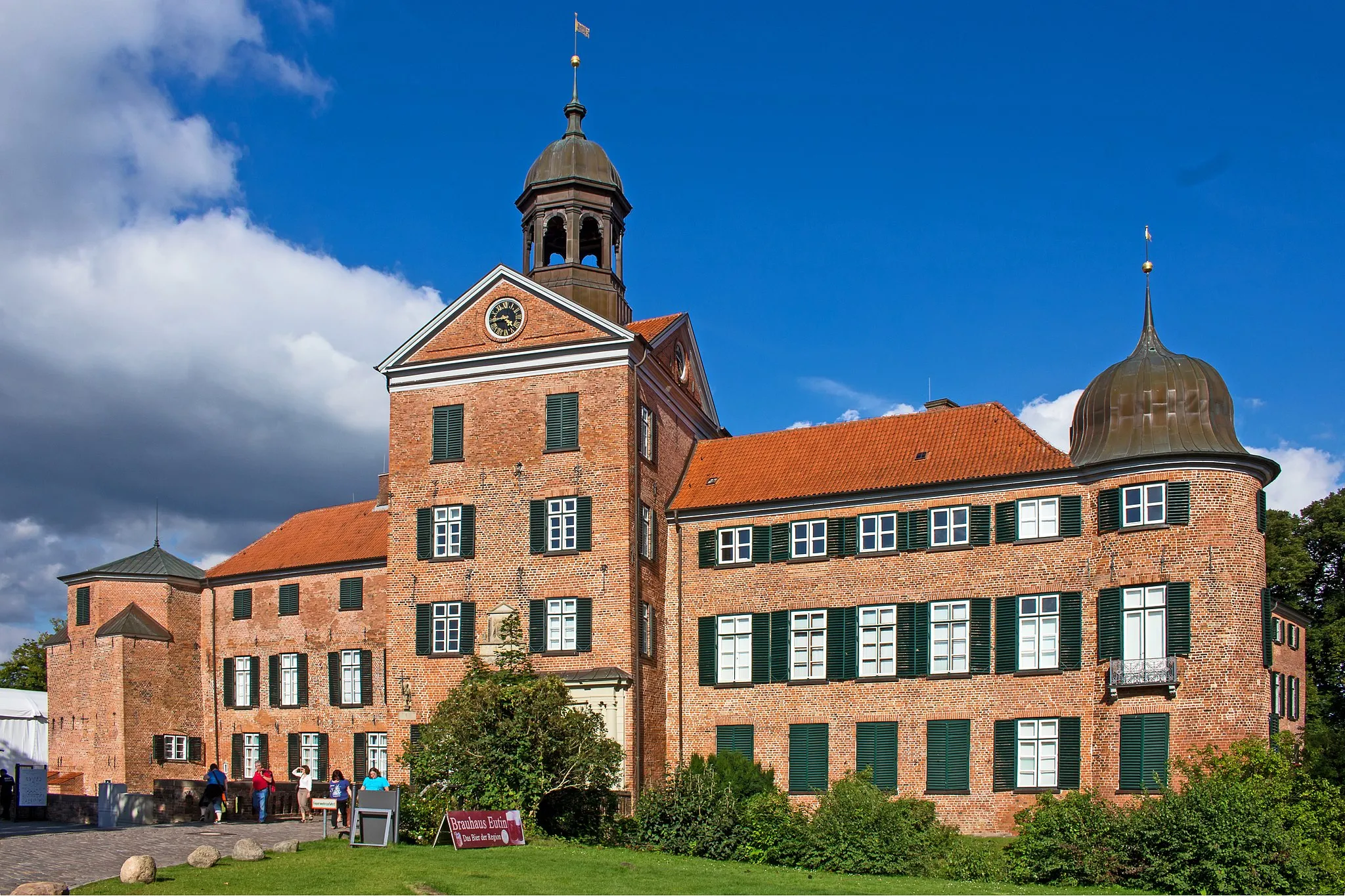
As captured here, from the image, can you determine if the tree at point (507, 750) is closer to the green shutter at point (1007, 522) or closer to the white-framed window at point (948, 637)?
the white-framed window at point (948, 637)

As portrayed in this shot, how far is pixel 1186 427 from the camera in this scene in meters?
34.1

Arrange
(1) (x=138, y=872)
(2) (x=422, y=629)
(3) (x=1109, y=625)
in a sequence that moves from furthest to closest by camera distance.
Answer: (2) (x=422, y=629) → (3) (x=1109, y=625) → (1) (x=138, y=872)

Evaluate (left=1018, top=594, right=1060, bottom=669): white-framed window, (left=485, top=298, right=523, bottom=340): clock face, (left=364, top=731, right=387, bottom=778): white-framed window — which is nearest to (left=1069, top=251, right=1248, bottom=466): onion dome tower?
(left=1018, top=594, right=1060, bottom=669): white-framed window

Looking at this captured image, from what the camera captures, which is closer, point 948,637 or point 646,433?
point 948,637

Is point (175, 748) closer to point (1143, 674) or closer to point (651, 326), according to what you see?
point (651, 326)

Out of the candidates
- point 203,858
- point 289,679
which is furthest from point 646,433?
point 203,858

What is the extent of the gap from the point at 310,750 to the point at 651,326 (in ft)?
57.7

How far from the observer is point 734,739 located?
124 feet

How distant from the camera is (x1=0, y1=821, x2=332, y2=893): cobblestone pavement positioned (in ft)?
76.1

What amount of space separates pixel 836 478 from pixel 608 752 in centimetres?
1030

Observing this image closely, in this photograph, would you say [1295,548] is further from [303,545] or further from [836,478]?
[303,545]

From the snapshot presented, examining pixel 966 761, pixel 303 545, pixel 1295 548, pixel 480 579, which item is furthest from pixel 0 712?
pixel 1295 548

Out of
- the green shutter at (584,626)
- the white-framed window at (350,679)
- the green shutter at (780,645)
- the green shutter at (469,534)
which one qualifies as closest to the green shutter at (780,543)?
the green shutter at (780,645)

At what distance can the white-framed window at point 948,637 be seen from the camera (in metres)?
35.8
